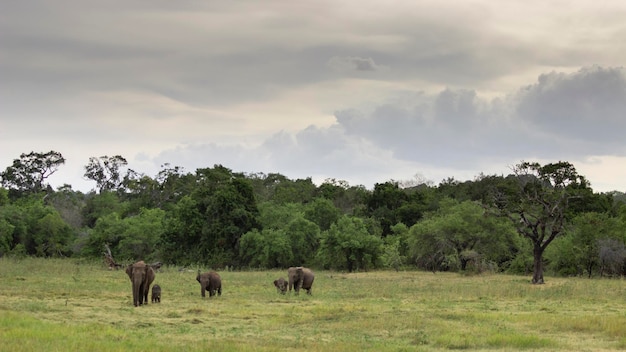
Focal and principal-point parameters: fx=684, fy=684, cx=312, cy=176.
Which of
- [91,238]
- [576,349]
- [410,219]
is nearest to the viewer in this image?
[576,349]

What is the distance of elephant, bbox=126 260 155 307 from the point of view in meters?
24.3

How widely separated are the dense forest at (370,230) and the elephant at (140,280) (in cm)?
2228

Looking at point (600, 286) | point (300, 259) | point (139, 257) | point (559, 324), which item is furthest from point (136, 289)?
point (139, 257)

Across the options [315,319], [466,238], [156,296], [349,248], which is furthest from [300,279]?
[349,248]

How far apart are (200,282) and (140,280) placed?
435 cm

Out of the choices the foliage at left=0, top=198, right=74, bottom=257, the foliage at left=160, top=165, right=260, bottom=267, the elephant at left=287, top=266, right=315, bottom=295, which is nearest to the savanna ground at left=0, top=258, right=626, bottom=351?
the elephant at left=287, top=266, right=315, bottom=295

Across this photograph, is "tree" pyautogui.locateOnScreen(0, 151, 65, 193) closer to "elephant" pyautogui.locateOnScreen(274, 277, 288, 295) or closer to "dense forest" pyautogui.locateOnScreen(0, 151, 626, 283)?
"dense forest" pyautogui.locateOnScreen(0, 151, 626, 283)

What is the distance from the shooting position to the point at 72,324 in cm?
1847

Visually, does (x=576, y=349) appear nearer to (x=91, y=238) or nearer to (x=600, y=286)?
(x=600, y=286)

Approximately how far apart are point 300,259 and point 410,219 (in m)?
16.7

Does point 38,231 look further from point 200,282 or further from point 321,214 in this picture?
point 200,282

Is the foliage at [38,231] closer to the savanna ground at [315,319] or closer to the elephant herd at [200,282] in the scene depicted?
the savanna ground at [315,319]

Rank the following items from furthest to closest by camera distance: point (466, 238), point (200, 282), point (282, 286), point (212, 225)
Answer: point (212, 225) → point (466, 238) → point (282, 286) → point (200, 282)

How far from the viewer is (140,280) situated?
2439cm
